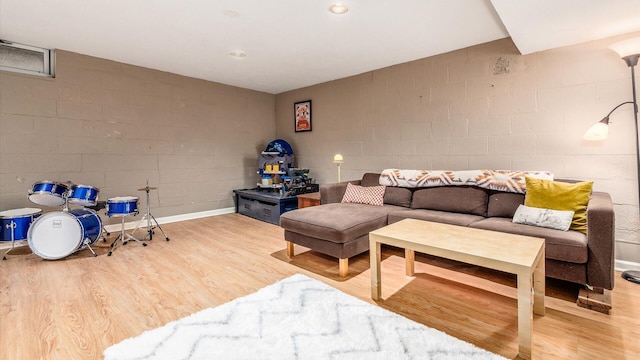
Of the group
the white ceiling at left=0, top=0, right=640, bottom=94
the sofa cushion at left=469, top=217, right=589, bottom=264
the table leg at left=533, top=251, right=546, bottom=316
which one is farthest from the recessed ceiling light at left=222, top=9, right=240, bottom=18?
the table leg at left=533, top=251, right=546, bottom=316

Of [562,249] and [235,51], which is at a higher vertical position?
[235,51]

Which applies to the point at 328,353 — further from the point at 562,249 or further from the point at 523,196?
the point at 523,196

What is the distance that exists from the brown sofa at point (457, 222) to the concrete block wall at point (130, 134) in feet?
7.75

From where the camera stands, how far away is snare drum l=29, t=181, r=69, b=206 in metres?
2.93

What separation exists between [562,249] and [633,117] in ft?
5.11

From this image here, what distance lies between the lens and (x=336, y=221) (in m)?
2.70

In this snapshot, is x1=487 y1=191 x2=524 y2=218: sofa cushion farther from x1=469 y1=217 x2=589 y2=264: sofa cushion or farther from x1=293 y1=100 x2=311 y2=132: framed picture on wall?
x1=293 y1=100 x2=311 y2=132: framed picture on wall

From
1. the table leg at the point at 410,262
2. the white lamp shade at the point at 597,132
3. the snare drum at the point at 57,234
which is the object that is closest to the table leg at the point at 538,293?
the table leg at the point at 410,262

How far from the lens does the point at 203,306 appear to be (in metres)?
2.08

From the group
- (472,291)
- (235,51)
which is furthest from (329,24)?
(472,291)

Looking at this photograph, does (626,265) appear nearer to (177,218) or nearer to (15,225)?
(177,218)

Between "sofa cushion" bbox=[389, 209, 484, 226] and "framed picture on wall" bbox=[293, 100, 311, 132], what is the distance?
281 centimetres

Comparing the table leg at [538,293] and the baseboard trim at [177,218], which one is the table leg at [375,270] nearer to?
the table leg at [538,293]

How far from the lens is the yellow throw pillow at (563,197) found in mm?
2334
